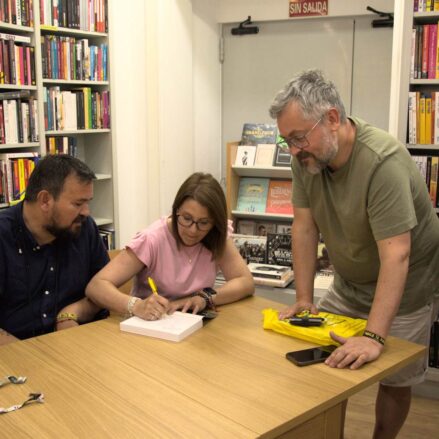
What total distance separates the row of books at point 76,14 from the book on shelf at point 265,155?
4.25ft

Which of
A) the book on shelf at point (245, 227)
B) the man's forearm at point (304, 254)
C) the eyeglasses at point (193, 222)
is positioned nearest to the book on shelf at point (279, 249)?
the book on shelf at point (245, 227)

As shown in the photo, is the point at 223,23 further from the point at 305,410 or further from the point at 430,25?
the point at 305,410

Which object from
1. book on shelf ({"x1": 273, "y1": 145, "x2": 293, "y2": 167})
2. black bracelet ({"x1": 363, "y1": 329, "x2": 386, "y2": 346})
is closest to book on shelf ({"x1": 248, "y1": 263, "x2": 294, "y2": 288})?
book on shelf ({"x1": 273, "y1": 145, "x2": 293, "y2": 167})

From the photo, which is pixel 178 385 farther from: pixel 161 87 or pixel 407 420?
pixel 161 87

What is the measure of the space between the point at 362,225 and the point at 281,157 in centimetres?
221

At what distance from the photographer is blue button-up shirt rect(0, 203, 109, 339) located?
2.08m

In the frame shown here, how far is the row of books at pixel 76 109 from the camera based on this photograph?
3.47 meters

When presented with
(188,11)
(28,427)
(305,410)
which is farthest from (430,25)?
(28,427)

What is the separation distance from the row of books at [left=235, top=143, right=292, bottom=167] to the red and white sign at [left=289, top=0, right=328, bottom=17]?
0.94m

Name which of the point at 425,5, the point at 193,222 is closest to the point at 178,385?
the point at 193,222

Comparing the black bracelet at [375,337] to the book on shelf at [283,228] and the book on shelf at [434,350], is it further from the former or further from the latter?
the book on shelf at [283,228]

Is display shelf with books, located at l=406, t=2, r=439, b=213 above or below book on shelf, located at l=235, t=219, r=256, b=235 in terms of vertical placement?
above

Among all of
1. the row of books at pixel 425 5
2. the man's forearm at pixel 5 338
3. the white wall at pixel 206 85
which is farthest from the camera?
the white wall at pixel 206 85

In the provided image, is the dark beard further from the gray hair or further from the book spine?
the book spine
